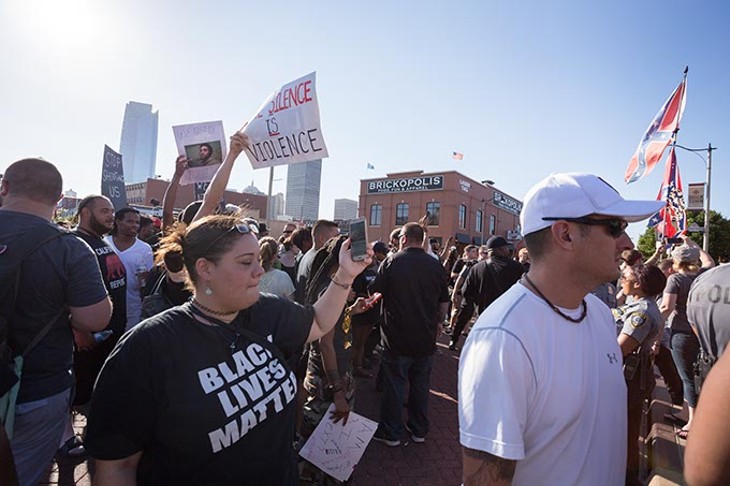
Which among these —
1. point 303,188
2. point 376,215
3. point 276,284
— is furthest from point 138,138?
point 276,284

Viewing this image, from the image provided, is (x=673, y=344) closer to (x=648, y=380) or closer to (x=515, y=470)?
(x=648, y=380)

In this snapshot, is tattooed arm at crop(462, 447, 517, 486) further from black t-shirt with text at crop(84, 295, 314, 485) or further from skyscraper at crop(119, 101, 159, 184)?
skyscraper at crop(119, 101, 159, 184)

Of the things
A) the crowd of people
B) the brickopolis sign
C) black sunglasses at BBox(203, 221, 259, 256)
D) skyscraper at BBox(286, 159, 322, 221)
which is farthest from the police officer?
skyscraper at BBox(286, 159, 322, 221)

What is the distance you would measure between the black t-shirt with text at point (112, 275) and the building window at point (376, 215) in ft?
144

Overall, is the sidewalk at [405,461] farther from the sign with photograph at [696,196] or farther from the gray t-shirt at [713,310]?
the sign with photograph at [696,196]

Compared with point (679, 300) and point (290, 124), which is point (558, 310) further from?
point (679, 300)

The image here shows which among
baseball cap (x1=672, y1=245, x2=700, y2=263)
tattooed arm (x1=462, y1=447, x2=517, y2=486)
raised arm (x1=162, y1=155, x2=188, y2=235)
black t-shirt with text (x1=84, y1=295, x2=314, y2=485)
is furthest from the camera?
baseball cap (x1=672, y1=245, x2=700, y2=263)

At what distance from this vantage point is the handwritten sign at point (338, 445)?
114 inches

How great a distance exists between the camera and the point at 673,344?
478cm

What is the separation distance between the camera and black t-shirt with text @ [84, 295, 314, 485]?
147cm

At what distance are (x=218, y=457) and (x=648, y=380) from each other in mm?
3884

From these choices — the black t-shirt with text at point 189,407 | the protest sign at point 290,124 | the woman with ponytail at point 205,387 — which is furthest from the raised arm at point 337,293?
the protest sign at point 290,124

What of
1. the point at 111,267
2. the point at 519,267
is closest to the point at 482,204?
the point at 519,267

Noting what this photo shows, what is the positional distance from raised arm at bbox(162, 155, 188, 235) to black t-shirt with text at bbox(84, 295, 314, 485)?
2229 mm
